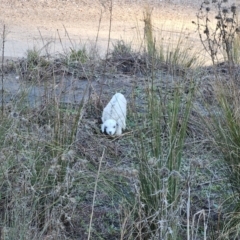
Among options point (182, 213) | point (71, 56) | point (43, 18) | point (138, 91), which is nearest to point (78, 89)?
point (138, 91)

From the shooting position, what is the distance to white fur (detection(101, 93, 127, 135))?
4.14 metres

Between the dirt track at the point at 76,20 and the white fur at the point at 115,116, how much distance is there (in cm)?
394

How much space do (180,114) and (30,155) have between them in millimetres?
1086

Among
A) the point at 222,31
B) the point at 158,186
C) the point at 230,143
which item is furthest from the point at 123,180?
the point at 222,31

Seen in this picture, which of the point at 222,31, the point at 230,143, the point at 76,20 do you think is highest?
the point at 76,20

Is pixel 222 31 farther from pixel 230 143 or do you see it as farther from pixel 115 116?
pixel 115 116

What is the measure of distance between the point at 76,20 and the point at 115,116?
23.6 ft

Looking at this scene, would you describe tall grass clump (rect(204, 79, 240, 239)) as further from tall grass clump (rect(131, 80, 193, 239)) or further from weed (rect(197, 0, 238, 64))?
weed (rect(197, 0, 238, 64))

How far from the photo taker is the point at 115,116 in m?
4.23

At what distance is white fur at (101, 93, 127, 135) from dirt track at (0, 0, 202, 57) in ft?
12.9

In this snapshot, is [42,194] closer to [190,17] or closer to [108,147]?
[108,147]

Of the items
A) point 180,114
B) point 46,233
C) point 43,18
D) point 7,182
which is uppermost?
point 43,18

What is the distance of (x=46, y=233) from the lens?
2.69 metres

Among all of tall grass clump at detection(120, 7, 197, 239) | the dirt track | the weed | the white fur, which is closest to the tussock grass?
tall grass clump at detection(120, 7, 197, 239)
